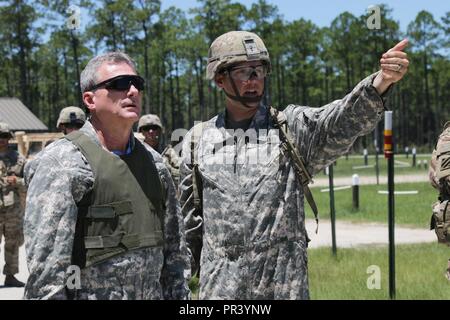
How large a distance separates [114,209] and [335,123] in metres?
1.14

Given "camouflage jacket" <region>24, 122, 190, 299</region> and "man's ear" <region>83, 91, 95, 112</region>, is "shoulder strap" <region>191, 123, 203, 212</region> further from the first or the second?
"man's ear" <region>83, 91, 95, 112</region>

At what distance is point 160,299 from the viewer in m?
2.89

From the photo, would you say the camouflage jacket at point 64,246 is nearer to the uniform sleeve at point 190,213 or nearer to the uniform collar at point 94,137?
the uniform collar at point 94,137

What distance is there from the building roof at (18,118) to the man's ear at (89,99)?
35.2 metres

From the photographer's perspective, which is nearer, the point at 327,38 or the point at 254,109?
the point at 254,109

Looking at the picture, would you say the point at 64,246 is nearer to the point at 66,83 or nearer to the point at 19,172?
the point at 19,172

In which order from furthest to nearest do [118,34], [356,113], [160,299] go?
[118,34] → [356,113] → [160,299]

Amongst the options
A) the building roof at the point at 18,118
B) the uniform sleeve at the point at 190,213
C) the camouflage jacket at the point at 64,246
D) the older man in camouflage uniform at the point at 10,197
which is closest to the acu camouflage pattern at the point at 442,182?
the uniform sleeve at the point at 190,213

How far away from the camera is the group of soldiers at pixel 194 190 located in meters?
2.61

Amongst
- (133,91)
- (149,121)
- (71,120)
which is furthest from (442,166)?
(149,121)

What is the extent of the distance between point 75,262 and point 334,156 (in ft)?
4.63
